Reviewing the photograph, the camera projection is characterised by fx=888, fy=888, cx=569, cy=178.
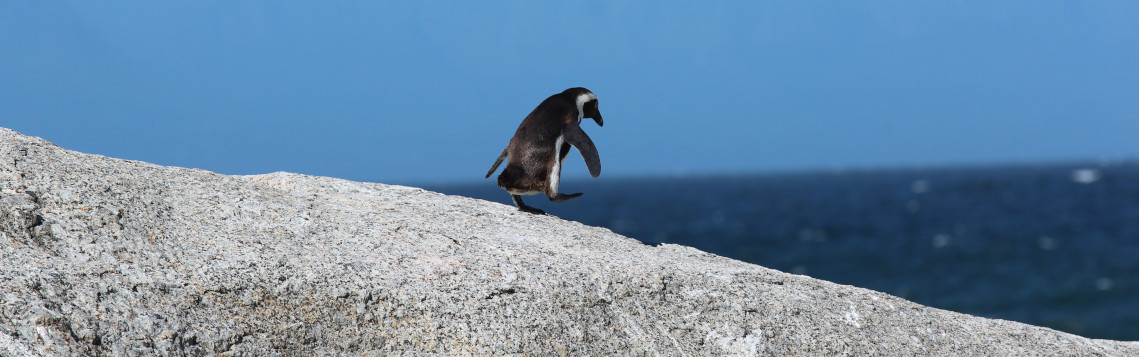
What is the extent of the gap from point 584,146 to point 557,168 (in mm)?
291

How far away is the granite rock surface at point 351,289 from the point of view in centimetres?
364

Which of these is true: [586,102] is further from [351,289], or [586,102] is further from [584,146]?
[351,289]

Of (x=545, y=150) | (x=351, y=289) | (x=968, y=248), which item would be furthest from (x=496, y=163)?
Answer: (x=968, y=248)

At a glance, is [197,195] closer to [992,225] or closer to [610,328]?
[610,328]

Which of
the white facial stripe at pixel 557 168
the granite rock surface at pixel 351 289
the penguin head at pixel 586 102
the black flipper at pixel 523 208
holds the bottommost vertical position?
the granite rock surface at pixel 351 289

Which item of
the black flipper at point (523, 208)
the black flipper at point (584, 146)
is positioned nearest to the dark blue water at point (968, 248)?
the black flipper at point (584, 146)

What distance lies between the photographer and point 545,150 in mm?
6523

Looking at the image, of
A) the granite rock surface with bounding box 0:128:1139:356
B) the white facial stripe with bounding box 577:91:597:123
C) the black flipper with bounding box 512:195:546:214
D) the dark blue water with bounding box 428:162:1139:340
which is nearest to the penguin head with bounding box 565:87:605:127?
the white facial stripe with bounding box 577:91:597:123

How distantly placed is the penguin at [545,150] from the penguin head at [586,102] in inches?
3.2

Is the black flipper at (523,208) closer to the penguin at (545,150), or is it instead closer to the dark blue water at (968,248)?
the penguin at (545,150)

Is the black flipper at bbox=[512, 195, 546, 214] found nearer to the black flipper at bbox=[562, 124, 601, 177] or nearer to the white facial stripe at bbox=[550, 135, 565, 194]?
the white facial stripe at bbox=[550, 135, 565, 194]

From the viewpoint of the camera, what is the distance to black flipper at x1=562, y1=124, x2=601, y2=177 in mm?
6656

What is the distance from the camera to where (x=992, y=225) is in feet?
136

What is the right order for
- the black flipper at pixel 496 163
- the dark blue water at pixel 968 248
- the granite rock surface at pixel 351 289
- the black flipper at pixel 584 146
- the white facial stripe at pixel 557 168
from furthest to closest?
the dark blue water at pixel 968 248 → the black flipper at pixel 496 163 → the black flipper at pixel 584 146 → the white facial stripe at pixel 557 168 → the granite rock surface at pixel 351 289
